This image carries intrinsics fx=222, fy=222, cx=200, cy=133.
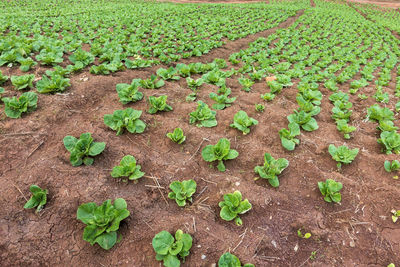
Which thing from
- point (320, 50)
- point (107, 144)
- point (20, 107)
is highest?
point (20, 107)

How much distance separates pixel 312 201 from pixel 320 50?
13.1 m

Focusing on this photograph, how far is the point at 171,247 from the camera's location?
230 cm

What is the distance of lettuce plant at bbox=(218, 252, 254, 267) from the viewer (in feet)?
7.17

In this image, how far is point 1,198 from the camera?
2.61 m

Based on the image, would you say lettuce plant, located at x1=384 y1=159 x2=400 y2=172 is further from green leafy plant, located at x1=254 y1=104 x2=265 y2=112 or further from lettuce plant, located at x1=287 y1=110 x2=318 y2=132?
green leafy plant, located at x1=254 y1=104 x2=265 y2=112

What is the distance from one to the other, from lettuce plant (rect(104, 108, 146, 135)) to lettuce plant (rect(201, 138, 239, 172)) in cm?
120

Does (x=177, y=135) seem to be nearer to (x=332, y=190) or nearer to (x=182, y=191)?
(x=182, y=191)

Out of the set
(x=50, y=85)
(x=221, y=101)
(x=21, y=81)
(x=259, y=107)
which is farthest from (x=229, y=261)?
(x=21, y=81)

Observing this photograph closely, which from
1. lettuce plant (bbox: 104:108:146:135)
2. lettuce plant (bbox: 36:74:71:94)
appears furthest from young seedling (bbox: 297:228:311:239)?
lettuce plant (bbox: 36:74:71:94)

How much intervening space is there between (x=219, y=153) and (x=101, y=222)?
1792 millimetres

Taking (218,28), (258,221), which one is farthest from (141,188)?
(218,28)

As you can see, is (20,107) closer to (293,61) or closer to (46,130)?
(46,130)

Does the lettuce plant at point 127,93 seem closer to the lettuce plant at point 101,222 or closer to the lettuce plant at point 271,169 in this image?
the lettuce plant at point 101,222

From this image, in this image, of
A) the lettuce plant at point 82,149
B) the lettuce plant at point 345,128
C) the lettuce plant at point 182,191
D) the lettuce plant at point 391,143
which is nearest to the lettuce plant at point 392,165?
the lettuce plant at point 391,143
